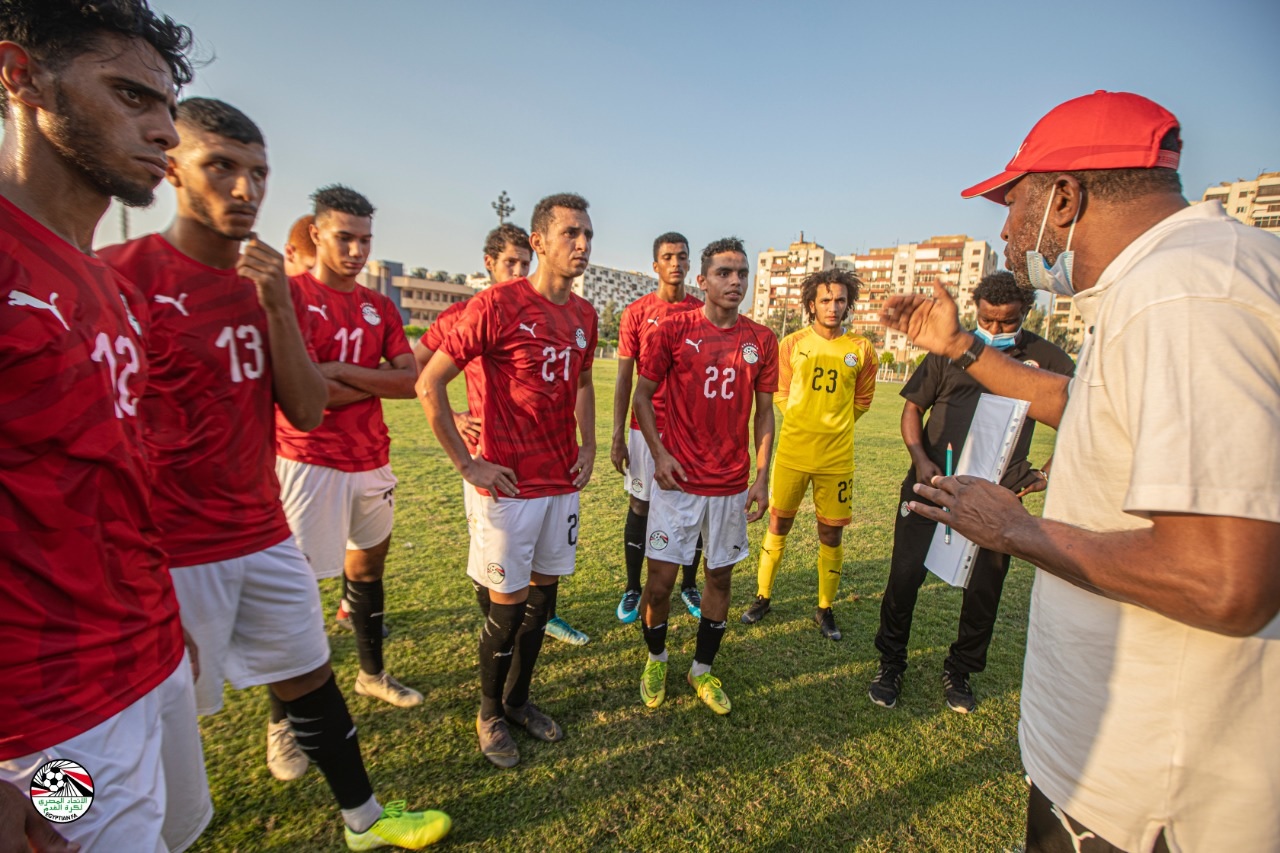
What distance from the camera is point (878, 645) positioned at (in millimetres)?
3818

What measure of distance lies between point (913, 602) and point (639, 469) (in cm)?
253

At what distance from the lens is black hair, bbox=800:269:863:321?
15.7 feet

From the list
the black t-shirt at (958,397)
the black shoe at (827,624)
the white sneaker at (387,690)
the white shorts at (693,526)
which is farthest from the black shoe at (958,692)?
the white sneaker at (387,690)

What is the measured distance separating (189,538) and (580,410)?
2.13m

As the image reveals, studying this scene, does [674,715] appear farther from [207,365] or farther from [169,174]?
[169,174]

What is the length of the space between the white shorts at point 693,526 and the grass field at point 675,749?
0.87m

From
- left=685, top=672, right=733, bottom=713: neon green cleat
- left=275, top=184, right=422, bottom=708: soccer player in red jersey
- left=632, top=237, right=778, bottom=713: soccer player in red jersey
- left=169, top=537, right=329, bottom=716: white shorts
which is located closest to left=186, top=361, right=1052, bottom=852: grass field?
left=685, top=672, right=733, bottom=713: neon green cleat

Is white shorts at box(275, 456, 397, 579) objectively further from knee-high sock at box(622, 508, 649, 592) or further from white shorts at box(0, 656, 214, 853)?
knee-high sock at box(622, 508, 649, 592)

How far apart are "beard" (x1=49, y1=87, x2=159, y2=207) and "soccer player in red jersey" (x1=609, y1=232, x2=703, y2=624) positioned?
292 centimetres

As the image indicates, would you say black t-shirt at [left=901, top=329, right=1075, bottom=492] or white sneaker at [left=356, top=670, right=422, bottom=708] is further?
black t-shirt at [left=901, top=329, right=1075, bottom=492]

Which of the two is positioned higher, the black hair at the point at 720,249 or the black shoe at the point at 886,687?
the black hair at the point at 720,249

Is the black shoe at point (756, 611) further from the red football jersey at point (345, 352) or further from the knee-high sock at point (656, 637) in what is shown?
the red football jersey at point (345, 352)

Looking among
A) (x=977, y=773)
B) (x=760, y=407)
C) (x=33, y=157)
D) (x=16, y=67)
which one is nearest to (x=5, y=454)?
(x=33, y=157)

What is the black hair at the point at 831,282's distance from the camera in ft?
15.7
